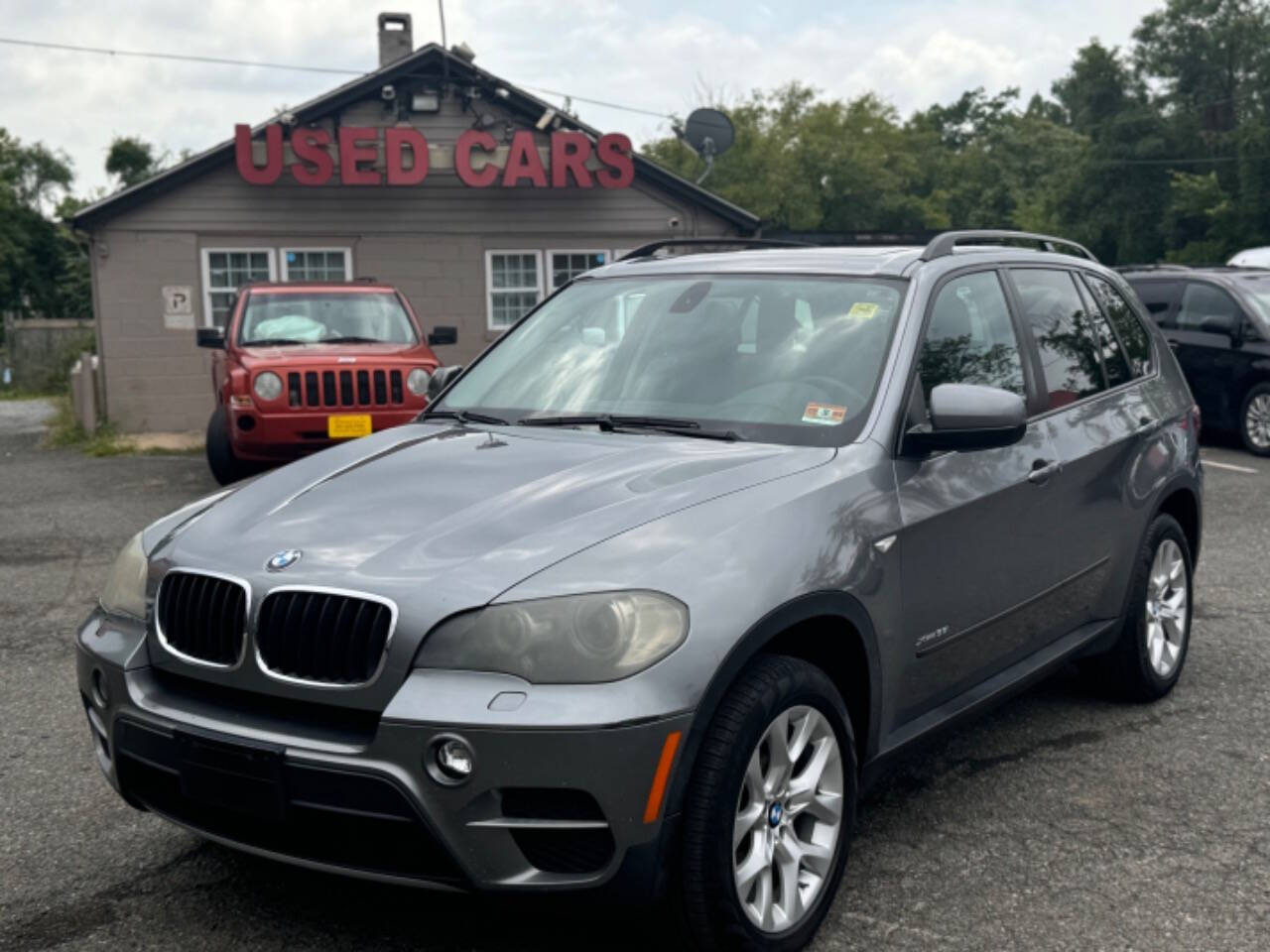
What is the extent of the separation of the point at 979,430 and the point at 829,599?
2.52ft

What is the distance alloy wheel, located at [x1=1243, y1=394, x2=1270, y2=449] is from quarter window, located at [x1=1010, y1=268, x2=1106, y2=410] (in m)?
9.06

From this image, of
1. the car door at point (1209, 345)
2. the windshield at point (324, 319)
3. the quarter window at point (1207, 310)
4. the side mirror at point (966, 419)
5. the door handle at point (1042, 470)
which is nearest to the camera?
the side mirror at point (966, 419)

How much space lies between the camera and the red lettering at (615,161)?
19.0 m

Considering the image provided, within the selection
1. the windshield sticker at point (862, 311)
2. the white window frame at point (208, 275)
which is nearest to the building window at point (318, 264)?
the white window frame at point (208, 275)

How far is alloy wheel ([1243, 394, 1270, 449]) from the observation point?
13.0 metres

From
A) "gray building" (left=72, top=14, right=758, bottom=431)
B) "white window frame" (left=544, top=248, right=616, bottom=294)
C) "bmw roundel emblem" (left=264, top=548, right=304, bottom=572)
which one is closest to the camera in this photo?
"bmw roundel emblem" (left=264, top=548, right=304, bottom=572)

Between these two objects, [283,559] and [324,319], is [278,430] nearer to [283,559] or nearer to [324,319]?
[324,319]

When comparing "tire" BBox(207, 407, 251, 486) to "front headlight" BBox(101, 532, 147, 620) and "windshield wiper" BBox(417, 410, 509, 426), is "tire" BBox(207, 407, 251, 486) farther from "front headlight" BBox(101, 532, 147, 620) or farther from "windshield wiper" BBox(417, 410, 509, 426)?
"front headlight" BBox(101, 532, 147, 620)

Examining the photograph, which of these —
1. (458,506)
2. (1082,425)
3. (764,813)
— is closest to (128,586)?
(458,506)

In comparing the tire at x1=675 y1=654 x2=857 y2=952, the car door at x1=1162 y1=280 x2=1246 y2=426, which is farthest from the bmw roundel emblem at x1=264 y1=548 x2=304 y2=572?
the car door at x1=1162 y1=280 x2=1246 y2=426

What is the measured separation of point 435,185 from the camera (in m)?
19.1

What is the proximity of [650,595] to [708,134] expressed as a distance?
68.1 ft

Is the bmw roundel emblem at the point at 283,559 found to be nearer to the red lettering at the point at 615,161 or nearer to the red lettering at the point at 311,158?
the red lettering at the point at 311,158

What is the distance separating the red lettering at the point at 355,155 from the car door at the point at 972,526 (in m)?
14.9
